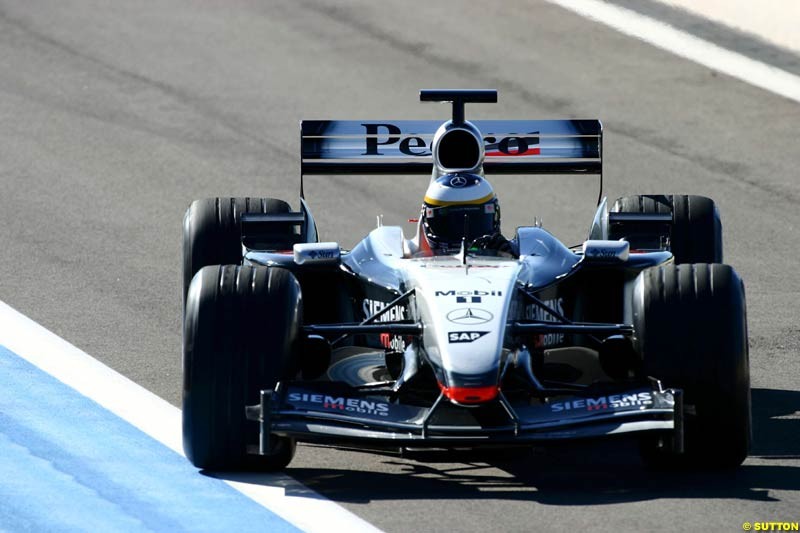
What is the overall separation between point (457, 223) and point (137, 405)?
228 centimetres

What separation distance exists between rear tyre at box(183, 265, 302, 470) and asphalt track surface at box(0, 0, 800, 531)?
430 millimetres

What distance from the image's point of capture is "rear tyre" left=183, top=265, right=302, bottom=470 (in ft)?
31.8

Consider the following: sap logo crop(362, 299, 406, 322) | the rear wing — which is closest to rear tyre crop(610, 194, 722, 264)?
the rear wing

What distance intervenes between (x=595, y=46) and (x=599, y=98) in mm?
1927

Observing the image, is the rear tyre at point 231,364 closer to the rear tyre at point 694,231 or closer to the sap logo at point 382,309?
the sap logo at point 382,309

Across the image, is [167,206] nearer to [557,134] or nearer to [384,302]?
[557,134]

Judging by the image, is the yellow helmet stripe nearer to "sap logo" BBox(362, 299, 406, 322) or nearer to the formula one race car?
the formula one race car

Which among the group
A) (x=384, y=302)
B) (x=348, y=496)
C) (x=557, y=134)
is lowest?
(x=348, y=496)

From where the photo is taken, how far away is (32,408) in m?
11.3

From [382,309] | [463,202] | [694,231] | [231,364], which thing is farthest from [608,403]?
[694,231]

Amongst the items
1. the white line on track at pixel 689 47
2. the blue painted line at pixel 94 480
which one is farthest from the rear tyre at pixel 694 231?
the white line on track at pixel 689 47

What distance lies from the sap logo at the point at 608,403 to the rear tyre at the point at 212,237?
347 centimetres

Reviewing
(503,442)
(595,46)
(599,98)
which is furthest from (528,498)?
(595,46)

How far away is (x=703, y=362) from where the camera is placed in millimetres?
9688
